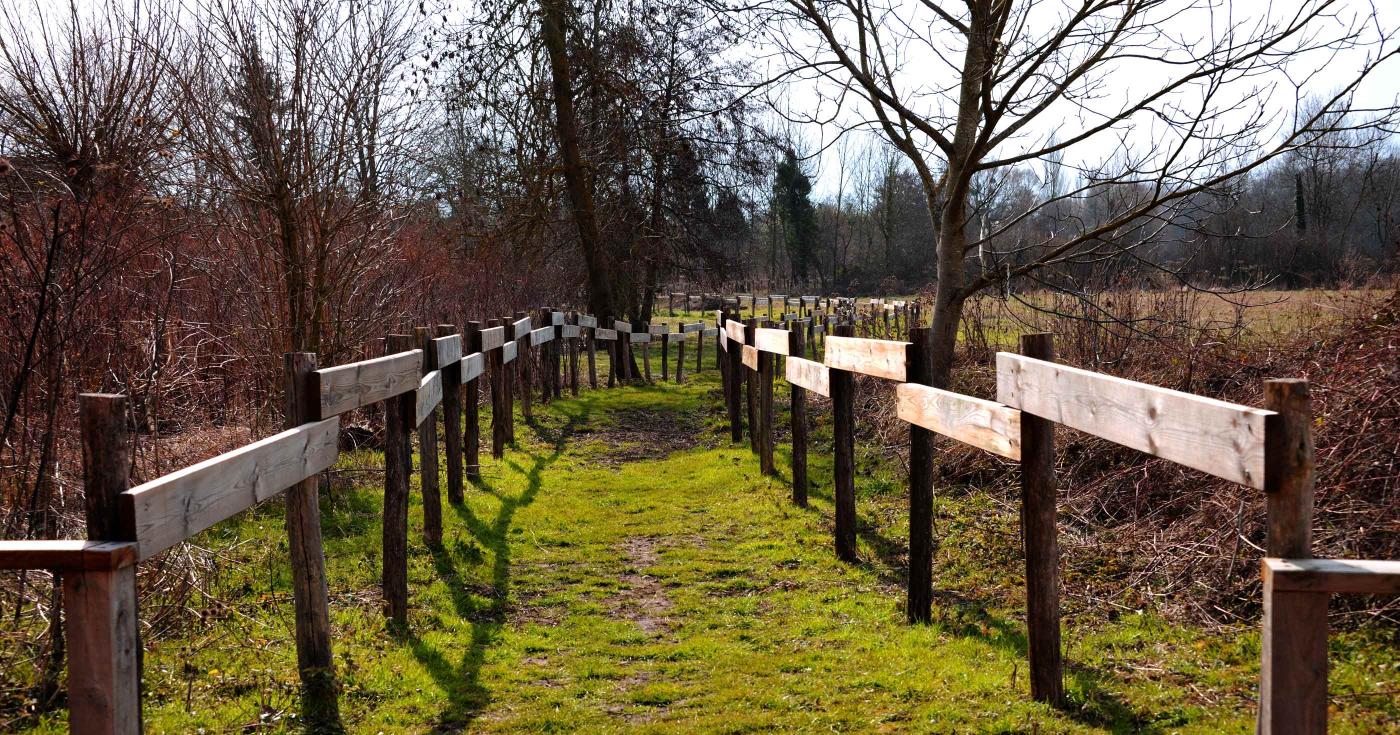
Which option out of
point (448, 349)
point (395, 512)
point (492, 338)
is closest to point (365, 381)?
point (395, 512)

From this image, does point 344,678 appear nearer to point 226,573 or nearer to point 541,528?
point 226,573

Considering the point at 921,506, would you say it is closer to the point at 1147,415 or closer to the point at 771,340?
the point at 1147,415

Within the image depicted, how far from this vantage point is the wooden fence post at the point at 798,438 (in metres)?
9.08

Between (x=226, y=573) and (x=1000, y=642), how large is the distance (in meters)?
4.83

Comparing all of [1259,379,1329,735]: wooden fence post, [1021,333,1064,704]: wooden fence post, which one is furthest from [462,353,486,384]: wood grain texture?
[1259,379,1329,735]: wooden fence post

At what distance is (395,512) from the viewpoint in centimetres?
617

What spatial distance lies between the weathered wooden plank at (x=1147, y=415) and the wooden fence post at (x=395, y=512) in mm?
3534

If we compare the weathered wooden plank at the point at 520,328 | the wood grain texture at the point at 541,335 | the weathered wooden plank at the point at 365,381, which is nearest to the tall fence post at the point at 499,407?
the weathered wooden plank at the point at 520,328

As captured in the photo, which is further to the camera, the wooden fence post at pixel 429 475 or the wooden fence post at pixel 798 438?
the wooden fence post at pixel 798 438

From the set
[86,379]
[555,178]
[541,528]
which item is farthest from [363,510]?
[555,178]

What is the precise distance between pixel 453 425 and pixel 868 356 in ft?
14.1

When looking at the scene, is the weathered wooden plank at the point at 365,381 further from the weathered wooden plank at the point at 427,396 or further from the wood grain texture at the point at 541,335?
the wood grain texture at the point at 541,335

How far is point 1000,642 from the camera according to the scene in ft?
17.8

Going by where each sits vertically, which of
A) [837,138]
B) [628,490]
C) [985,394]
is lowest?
[628,490]
